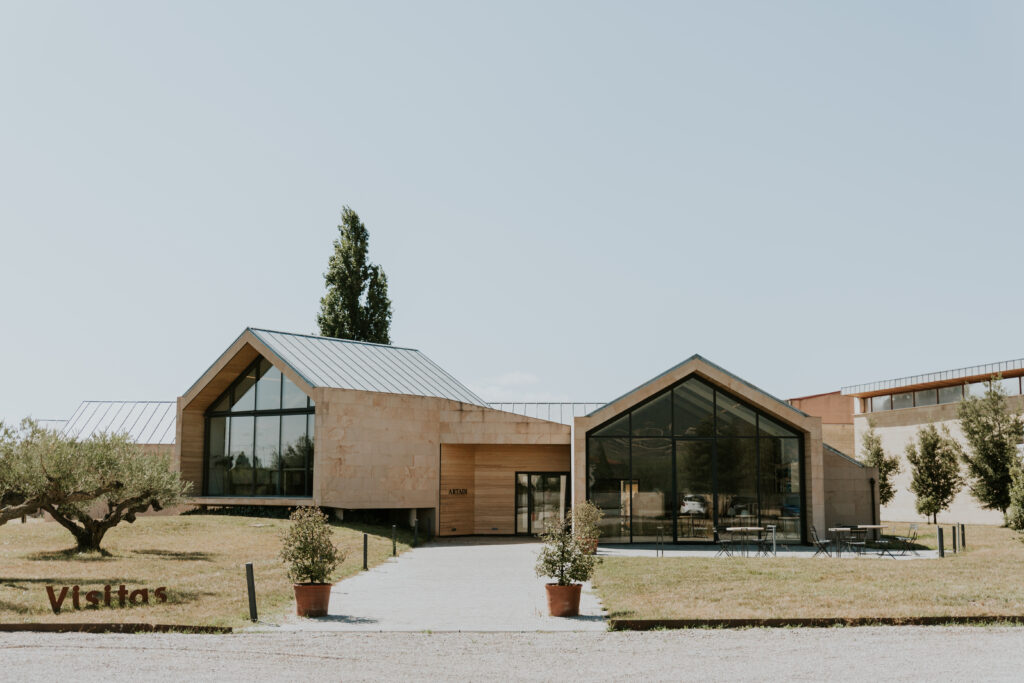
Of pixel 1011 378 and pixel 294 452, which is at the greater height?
pixel 1011 378

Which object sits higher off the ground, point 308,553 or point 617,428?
point 617,428

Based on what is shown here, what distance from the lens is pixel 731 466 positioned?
85.9 feet

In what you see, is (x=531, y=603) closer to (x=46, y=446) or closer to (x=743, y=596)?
(x=743, y=596)

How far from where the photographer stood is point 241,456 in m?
31.2

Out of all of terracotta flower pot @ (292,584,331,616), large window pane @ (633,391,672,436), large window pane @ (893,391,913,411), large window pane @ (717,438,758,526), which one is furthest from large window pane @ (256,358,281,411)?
large window pane @ (893,391,913,411)

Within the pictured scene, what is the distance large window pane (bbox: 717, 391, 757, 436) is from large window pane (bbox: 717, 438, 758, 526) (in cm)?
22

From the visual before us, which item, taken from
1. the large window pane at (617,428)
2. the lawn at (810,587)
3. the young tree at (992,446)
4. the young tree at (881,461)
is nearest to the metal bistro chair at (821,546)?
the lawn at (810,587)

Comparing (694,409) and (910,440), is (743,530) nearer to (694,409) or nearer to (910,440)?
(694,409)

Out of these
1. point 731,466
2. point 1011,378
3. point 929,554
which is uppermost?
point 1011,378

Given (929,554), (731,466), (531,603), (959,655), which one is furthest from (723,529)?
(959,655)

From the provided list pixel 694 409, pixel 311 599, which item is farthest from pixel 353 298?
pixel 311 599

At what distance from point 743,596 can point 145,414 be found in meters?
31.3

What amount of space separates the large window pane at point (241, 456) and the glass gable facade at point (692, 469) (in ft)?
38.2

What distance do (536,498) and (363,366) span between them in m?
7.31
